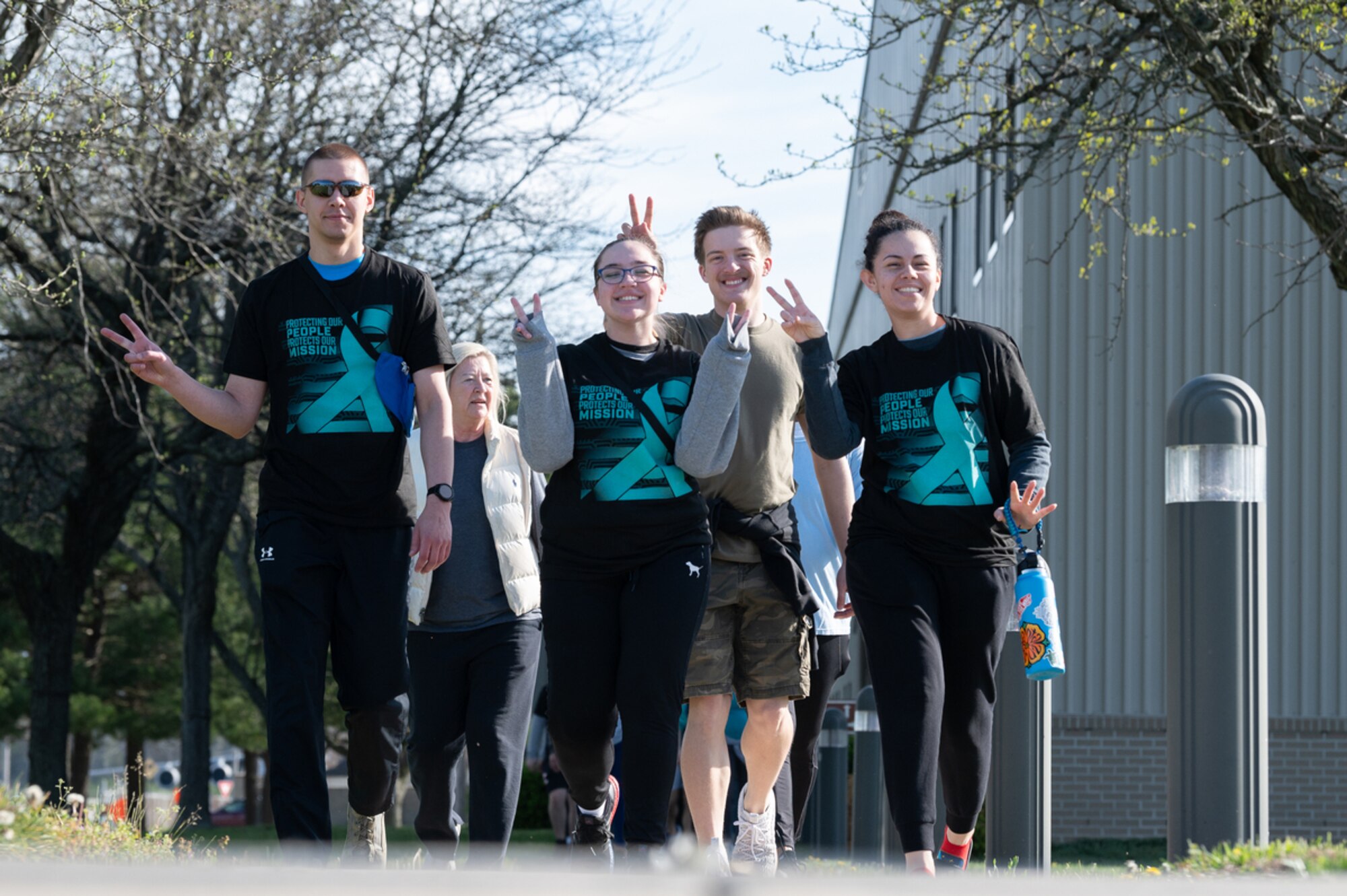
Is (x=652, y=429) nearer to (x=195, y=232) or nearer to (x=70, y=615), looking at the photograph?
(x=195, y=232)

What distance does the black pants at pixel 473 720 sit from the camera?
5922 millimetres

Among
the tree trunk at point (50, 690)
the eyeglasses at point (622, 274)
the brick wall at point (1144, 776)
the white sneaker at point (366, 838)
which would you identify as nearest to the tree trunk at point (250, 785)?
the tree trunk at point (50, 690)

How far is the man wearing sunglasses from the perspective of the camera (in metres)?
4.92

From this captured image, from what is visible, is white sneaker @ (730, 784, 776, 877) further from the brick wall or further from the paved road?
the brick wall

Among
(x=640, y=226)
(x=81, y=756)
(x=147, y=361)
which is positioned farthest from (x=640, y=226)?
(x=81, y=756)

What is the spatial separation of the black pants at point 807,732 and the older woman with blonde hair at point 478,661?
3.45 ft

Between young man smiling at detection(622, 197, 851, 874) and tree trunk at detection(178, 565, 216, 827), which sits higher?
young man smiling at detection(622, 197, 851, 874)

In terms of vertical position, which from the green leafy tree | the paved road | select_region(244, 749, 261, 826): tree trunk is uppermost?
the green leafy tree

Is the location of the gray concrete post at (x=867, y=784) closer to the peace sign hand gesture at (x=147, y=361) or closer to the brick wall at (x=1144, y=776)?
the peace sign hand gesture at (x=147, y=361)

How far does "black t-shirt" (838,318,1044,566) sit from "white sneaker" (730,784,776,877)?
1.07m

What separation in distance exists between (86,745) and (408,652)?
32.1 metres

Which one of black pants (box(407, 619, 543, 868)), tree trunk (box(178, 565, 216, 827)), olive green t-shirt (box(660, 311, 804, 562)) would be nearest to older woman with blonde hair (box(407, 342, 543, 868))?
black pants (box(407, 619, 543, 868))

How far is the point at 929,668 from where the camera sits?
511 centimetres

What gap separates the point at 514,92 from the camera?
16.1 metres
